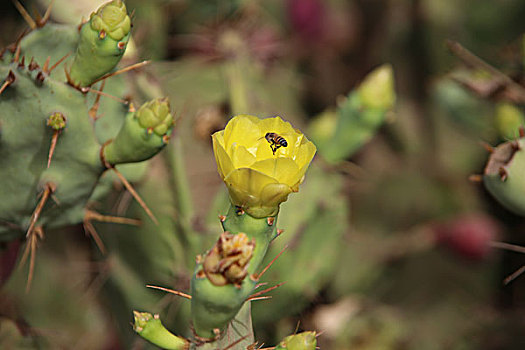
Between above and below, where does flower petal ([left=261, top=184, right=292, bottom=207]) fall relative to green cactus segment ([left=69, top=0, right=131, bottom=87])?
below

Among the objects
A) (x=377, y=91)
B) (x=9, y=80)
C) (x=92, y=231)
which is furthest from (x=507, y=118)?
(x=9, y=80)

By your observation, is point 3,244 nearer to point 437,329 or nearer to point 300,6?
point 437,329

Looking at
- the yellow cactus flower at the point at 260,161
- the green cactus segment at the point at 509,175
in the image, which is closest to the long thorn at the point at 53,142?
the yellow cactus flower at the point at 260,161

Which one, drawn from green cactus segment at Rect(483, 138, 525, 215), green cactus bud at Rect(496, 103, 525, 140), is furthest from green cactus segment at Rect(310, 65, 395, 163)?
green cactus segment at Rect(483, 138, 525, 215)

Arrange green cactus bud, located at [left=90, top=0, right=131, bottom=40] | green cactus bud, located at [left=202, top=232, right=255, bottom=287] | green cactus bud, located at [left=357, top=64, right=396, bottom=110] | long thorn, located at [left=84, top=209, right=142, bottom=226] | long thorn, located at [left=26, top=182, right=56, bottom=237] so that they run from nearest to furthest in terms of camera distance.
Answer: green cactus bud, located at [left=202, top=232, right=255, bottom=287] < green cactus bud, located at [left=90, top=0, right=131, bottom=40] < long thorn, located at [left=26, top=182, right=56, bottom=237] < long thorn, located at [left=84, top=209, right=142, bottom=226] < green cactus bud, located at [left=357, top=64, right=396, bottom=110]

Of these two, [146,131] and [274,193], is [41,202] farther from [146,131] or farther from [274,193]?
[274,193]

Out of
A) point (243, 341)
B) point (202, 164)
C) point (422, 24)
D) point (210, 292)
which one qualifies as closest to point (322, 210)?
point (202, 164)

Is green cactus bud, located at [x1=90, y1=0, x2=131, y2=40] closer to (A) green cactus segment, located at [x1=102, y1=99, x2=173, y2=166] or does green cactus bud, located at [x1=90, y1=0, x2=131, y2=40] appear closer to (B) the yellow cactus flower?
(A) green cactus segment, located at [x1=102, y1=99, x2=173, y2=166]

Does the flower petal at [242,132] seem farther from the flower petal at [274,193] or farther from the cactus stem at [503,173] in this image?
the cactus stem at [503,173]
